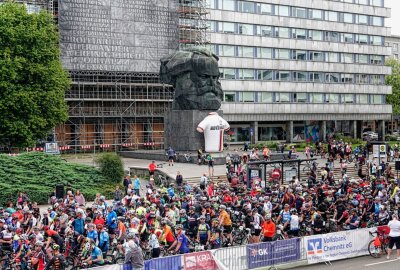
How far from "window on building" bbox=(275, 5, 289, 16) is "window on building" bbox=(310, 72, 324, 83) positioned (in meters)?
8.23

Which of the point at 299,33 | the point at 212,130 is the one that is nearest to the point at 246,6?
the point at 299,33

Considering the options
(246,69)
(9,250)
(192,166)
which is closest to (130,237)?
(9,250)

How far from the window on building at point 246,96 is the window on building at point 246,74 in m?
1.72

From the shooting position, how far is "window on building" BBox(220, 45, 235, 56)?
74.1 metres

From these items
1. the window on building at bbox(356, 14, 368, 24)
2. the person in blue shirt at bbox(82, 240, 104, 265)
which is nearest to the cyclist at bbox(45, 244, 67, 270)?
the person in blue shirt at bbox(82, 240, 104, 265)

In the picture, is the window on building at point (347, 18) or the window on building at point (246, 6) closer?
the window on building at point (246, 6)

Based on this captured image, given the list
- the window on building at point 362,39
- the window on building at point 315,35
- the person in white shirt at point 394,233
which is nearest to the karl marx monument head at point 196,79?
the person in white shirt at point 394,233

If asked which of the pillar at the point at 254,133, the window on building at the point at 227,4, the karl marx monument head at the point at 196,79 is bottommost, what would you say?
the pillar at the point at 254,133

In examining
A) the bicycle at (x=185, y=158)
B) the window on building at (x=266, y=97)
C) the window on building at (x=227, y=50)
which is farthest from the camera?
the window on building at (x=266, y=97)

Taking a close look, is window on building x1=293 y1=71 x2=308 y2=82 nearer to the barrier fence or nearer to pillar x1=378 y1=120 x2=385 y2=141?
pillar x1=378 y1=120 x2=385 y2=141

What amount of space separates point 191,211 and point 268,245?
A: 13.2 ft

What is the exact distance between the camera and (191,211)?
23.7 meters

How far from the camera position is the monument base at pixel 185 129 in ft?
164

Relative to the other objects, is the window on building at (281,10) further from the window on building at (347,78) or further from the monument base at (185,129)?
the monument base at (185,129)
